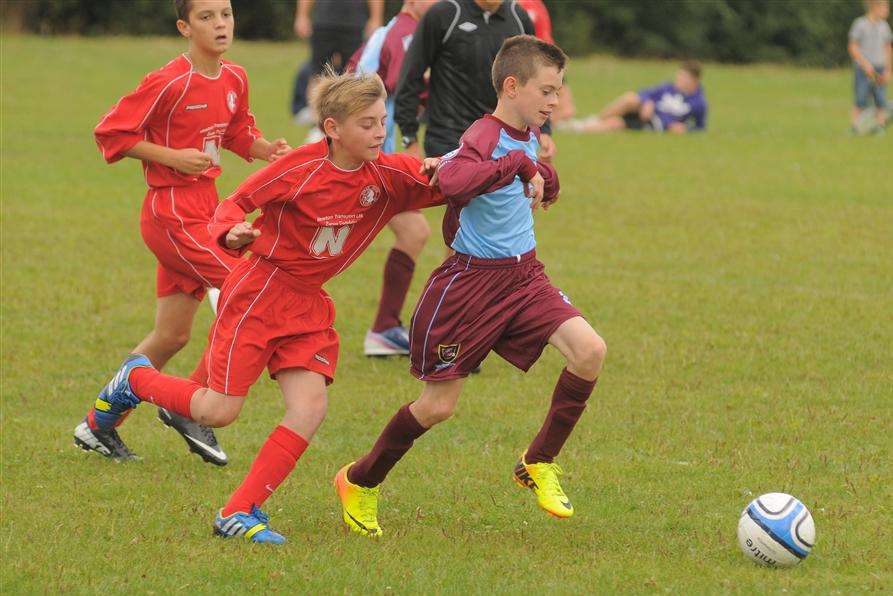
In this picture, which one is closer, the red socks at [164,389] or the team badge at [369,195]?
the team badge at [369,195]

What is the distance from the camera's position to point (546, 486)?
5.74 meters

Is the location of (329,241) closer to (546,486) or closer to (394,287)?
(546,486)

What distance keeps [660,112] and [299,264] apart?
16.8m

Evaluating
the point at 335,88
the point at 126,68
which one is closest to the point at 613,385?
the point at 335,88

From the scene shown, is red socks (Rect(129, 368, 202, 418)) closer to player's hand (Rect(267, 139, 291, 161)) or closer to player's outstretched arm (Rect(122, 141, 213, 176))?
player's outstretched arm (Rect(122, 141, 213, 176))

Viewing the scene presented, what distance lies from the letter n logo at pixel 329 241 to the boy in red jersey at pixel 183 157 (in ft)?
3.41

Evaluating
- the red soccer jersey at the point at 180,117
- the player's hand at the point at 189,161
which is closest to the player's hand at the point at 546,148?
the red soccer jersey at the point at 180,117

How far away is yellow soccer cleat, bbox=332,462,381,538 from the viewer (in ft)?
18.6

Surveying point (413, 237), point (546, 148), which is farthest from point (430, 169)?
point (413, 237)

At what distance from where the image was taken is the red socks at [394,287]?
9000 millimetres

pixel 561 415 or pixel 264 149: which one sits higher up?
pixel 264 149

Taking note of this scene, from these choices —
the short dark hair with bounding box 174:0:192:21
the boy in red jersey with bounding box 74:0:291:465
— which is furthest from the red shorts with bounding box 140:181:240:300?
the short dark hair with bounding box 174:0:192:21

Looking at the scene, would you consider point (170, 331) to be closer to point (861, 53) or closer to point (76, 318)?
point (76, 318)

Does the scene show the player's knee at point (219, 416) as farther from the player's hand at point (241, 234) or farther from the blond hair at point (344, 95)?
the blond hair at point (344, 95)
